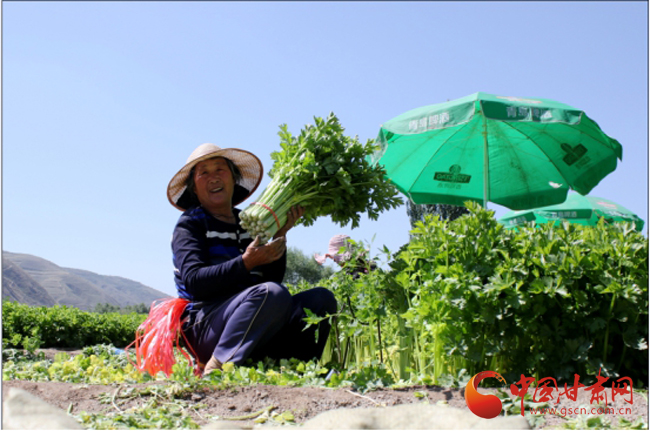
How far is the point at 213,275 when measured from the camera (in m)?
2.90

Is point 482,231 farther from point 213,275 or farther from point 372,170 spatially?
point 213,275

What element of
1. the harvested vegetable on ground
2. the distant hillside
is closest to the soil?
the harvested vegetable on ground

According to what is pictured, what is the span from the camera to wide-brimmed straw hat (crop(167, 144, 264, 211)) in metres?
3.42

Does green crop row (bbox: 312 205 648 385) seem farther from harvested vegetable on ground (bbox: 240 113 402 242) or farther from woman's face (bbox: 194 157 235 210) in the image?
woman's face (bbox: 194 157 235 210)

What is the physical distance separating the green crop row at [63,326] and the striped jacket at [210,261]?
3.80 metres

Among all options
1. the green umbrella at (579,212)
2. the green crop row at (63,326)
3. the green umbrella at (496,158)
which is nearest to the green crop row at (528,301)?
the green umbrella at (496,158)

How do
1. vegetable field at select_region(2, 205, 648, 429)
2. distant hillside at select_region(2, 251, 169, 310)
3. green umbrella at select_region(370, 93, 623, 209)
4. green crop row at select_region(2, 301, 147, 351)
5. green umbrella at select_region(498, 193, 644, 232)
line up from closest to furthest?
1. vegetable field at select_region(2, 205, 648, 429)
2. green crop row at select_region(2, 301, 147, 351)
3. green umbrella at select_region(370, 93, 623, 209)
4. green umbrella at select_region(498, 193, 644, 232)
5. distant hillside at select_region(2, 251, 169, 310)

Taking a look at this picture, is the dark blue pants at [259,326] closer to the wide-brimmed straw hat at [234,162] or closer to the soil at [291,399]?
the soil at [291,399]

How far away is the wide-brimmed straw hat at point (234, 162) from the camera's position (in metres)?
3.42

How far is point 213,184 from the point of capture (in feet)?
11.1

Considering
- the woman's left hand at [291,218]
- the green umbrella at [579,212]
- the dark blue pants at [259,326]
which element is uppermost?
the green umbrella at [579,212]

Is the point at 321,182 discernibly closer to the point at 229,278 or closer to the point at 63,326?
the point at 229,278

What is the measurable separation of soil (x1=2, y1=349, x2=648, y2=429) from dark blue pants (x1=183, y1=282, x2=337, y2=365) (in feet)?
1.89

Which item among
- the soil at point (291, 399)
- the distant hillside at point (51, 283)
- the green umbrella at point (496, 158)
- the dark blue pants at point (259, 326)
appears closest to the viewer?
the soil at point (291, 399)
